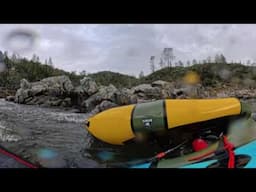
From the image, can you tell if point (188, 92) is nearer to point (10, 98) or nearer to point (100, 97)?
point (100, 97)

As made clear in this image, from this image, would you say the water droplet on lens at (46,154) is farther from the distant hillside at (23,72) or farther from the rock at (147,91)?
the rock at (147,91)

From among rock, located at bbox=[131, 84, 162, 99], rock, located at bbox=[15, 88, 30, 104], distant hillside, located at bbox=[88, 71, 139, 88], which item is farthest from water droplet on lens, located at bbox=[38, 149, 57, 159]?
rock, located at bbox=[131, 84, 162, 99]

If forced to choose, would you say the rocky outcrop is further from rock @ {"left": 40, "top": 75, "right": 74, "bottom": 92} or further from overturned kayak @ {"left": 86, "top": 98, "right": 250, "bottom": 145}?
overturned kayak @ {"left": 86, "top": 98, "right": 250, "bottom": 145}

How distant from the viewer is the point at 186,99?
2223 mm

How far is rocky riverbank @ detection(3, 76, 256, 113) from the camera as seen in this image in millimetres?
2184

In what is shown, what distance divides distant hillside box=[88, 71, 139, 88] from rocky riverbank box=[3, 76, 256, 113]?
4 cm

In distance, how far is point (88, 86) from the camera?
2.28 metres

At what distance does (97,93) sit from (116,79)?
0.21 metres

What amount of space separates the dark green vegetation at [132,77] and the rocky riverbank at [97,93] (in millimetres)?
39

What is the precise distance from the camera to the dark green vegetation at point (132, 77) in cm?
213

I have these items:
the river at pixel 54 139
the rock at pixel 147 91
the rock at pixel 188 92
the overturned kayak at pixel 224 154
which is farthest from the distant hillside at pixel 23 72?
the overturned kayak at pixel 224 154

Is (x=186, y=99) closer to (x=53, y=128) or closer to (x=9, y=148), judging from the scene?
(x=53, y=128)
